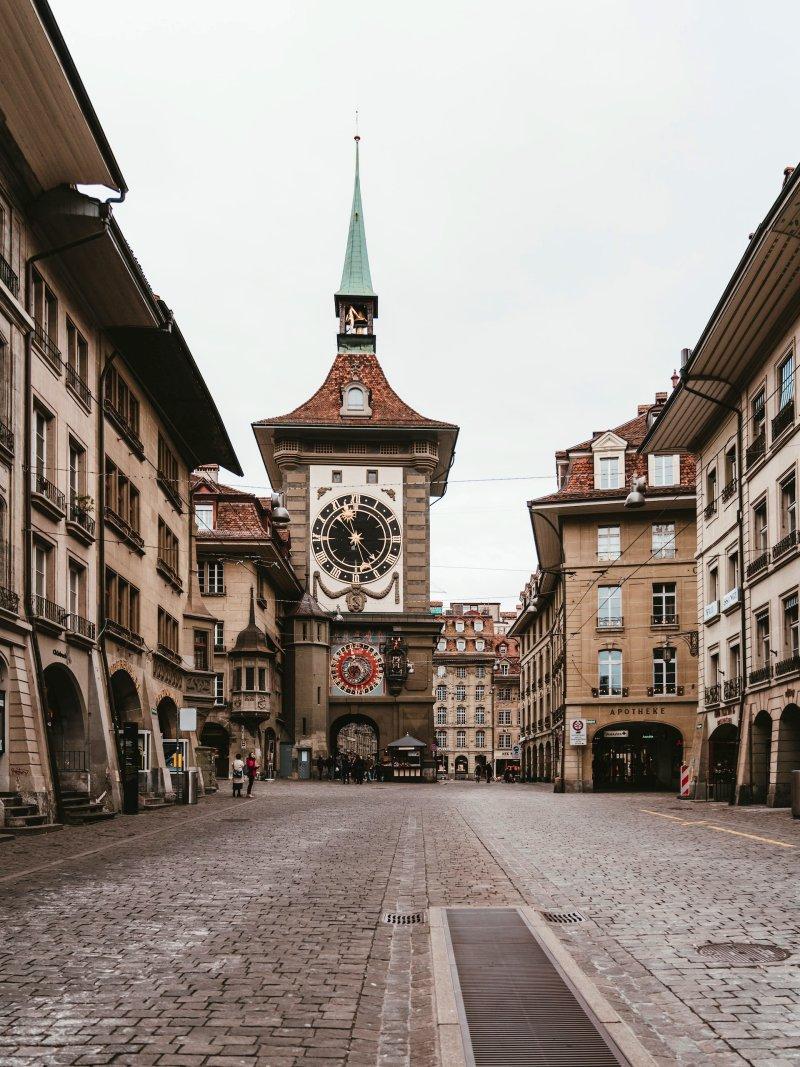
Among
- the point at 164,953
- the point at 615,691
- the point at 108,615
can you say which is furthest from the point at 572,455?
the point at 164,953

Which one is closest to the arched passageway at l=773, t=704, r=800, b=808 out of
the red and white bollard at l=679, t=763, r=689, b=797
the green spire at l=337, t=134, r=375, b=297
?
the red and white bollard at l=679, t=763, r=689, b=797

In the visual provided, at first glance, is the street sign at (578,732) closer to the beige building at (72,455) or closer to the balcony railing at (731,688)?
the balcony railing at (731,688)

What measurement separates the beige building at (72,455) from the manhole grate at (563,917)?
44.7ft

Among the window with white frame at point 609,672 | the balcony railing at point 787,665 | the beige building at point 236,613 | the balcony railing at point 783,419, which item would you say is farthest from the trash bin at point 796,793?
the beige building at point 236,613

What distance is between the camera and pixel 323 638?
76.1 metres

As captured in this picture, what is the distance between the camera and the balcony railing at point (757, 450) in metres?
34.9

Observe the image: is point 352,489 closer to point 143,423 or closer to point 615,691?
point 615,691

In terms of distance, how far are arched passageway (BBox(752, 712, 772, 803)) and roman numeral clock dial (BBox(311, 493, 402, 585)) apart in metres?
43.9

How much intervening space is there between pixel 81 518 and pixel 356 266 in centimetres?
6408

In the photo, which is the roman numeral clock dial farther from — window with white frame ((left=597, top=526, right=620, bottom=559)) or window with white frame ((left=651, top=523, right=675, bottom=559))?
window with white frame ((left=651, top=523, right=675, bottom=559))

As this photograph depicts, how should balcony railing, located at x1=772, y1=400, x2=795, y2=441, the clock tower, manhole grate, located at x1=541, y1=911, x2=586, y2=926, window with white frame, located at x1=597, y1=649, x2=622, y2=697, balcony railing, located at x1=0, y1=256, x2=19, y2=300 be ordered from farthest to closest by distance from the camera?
the clock tower < window with white frame, located at x1=597, y1=649, x2=622, y2=697 < balcony railing, located at x1=772, y1=400, x2=795, y2=441 < balcony railing, located at x1=0, y1=256, x2=19, y2=300 < manhole grate, located at x1=541, y1=911, x2=586, y2=926

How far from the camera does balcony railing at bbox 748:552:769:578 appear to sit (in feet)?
112

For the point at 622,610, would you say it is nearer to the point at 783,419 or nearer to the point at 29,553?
the point at 783,419

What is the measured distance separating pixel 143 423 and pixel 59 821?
15982mm
